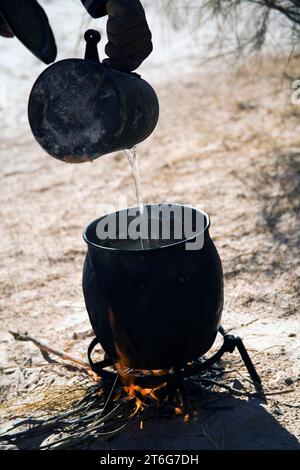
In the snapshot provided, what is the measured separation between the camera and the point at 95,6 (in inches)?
112

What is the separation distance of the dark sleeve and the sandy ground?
2.14 metres

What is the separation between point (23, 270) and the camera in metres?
5.30

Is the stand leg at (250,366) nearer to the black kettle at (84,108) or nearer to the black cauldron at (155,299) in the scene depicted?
the black cauldron at (155,299)

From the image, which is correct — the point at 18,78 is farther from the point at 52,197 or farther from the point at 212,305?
the point at 212,305

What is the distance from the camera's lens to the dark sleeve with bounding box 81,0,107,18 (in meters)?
2.81

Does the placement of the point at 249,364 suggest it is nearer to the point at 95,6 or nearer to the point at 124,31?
the point at 124,31

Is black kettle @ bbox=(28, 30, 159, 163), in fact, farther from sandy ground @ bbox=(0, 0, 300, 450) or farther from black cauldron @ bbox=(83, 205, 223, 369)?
sandy ground @ bbox=(0, 0, 300, 450)

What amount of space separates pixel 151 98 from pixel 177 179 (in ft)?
12.4

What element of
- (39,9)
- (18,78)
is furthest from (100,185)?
(18,78)

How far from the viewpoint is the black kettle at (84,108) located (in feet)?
8.80

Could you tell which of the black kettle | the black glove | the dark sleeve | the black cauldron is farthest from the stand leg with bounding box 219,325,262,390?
the dark sleeve

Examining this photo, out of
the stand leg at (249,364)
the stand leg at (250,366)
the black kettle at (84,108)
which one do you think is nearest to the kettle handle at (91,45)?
the black kettle at (84,108)

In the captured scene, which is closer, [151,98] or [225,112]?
[151,98]

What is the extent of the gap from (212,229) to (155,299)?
2.67 meters
